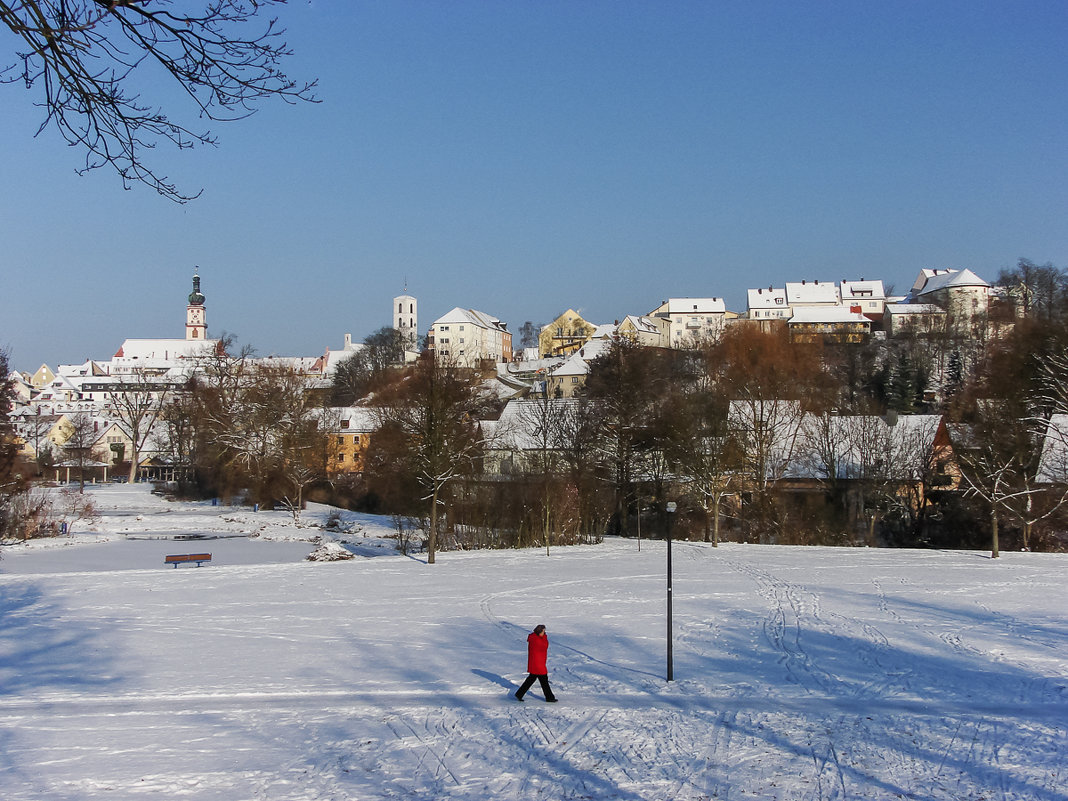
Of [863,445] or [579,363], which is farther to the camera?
[579,363]

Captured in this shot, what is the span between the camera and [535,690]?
13688mm

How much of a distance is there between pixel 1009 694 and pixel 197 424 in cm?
5954

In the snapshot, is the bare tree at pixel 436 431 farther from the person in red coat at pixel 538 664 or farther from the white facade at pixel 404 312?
the white facade at pixel 404 312

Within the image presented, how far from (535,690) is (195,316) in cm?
14821

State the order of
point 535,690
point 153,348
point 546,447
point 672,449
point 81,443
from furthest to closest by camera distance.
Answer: point 153,348 < point 81,443 < point 546,447 < point 672,449 < point 535,690

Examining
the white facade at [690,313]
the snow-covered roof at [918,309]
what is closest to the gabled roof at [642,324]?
the white facade at [690,313]

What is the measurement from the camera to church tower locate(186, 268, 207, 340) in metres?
147

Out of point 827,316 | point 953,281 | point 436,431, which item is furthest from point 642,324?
point 436,431

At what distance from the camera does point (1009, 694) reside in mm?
13109

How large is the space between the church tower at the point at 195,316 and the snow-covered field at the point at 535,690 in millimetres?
128710

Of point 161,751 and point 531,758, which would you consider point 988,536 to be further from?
point 161,751

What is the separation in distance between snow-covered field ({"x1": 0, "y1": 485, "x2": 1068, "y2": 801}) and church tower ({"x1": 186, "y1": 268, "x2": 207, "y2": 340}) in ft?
422

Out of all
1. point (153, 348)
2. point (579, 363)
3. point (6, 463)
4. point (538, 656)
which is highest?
point (153, 348)

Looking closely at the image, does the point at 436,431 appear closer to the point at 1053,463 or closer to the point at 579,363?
the point at 1053,463
